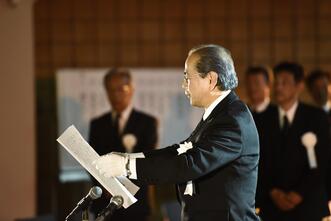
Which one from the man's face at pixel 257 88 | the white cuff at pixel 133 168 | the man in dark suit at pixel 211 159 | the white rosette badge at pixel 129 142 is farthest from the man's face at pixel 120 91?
the white cuff at pixel 133 168

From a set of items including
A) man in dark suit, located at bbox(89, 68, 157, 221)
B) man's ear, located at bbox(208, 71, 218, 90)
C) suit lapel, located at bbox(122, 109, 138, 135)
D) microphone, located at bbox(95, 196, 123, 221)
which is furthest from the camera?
suit lapel, located at bbox(122, 109, 138, 135)

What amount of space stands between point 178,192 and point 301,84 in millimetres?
2659

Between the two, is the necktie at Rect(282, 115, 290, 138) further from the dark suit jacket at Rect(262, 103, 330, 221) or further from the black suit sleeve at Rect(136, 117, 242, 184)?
the black suit sleeve at Rect(136, 117, 242, 184)

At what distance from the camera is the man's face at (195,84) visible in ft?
11.7

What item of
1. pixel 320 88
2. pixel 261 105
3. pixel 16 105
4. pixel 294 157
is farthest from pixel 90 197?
pixel 320 88

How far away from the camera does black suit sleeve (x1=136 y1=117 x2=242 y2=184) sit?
340 centimetres

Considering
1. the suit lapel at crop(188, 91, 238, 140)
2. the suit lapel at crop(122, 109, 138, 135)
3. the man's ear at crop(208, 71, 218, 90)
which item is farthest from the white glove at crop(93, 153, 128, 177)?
the suit lapel at crop(122, 109, 138, 135)

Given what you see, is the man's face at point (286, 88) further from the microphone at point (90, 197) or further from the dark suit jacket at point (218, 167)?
the microphone at point (90, 197)

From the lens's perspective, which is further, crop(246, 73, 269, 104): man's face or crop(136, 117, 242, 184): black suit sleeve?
crop(246, 73, 269, 104): man's face

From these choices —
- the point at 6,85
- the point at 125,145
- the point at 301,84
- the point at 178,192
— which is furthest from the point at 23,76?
the point at 178,192

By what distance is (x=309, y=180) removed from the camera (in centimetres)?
579

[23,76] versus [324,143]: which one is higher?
[23,76]

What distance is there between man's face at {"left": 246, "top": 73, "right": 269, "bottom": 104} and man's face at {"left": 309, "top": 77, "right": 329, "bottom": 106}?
0.96m

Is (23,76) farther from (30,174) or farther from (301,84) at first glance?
Result: (301,84)
